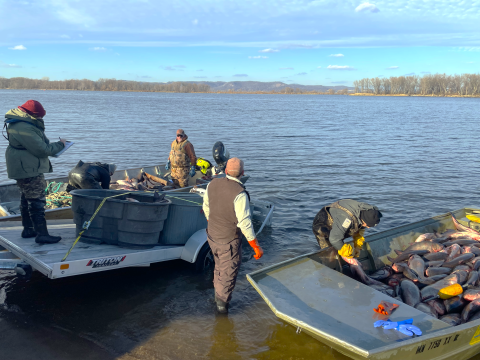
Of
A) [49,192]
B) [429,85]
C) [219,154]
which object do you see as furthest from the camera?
[429,85]

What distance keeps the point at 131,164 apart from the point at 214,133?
12090 mm

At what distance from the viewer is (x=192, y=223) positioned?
Result: 684 cm

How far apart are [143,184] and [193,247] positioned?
15.1 feet

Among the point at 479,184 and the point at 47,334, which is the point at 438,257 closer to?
the point at 47,334

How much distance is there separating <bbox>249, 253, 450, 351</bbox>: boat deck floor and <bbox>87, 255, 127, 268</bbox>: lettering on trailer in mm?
2025

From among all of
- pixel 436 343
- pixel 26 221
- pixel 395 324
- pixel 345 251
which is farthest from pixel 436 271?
pixel 26 221

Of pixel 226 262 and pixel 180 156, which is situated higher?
pixel 180 156

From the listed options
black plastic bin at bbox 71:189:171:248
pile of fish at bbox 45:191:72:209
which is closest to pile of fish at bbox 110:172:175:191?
pile of fish at bbox 45:191:72:209

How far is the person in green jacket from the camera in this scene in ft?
18.3

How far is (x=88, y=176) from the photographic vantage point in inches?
284

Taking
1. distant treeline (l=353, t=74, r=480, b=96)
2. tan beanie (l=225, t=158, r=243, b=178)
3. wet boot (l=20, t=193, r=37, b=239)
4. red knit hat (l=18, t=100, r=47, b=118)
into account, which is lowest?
wet boot (l=20, t=193, r=37, b=239)

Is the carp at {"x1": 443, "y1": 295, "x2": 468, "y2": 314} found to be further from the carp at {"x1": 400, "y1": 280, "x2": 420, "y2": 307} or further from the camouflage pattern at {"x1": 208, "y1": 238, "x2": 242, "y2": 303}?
the camouflage pattern at {"x1": 208, "y1": 238, "x2": 242, "y2": 303}

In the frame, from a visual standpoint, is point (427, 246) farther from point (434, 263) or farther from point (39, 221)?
point (39, 221)

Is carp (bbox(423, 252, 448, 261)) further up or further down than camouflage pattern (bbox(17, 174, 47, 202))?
further down
